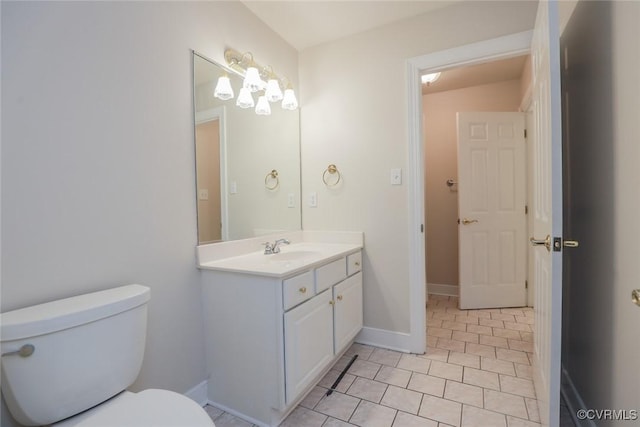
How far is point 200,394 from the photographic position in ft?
5.29

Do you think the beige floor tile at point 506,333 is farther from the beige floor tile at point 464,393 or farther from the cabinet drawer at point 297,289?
the cabinet drawer at point 297,289

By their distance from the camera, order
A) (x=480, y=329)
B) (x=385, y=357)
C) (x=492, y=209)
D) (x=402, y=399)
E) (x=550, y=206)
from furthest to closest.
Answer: (x=492, y=209) → (x=480, y=329) → (x=385, y=357) → (x=402, y=399) → (x=550, y=206)

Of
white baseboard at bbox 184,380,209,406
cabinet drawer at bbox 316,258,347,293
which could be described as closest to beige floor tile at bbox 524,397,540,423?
cabinet drawer at bbox 316,258,347,293

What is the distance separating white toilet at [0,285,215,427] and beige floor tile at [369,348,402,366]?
138 cm

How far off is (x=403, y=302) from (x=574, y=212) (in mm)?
1126

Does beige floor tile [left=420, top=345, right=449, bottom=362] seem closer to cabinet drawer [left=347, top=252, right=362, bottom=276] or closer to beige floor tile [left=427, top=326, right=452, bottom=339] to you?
beige floor tile [left=427, top=326, right=452, bottom=339]

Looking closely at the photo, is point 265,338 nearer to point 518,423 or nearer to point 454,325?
point 518,423

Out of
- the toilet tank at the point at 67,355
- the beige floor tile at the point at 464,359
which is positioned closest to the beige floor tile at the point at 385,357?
the beige floor tile at the point at 464,359

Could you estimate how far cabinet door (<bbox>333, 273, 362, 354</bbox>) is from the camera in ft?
6.11

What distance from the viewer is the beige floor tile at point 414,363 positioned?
193 cm

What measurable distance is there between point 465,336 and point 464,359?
1.26ft

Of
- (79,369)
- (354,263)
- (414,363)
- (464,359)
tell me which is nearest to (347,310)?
(354,263)

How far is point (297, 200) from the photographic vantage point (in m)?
2.47

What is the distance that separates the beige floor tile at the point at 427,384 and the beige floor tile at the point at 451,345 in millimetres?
427
